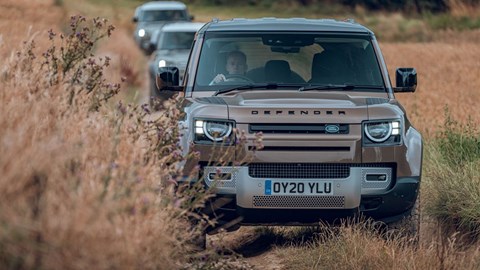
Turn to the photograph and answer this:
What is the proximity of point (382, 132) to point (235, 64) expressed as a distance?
6.00 feet

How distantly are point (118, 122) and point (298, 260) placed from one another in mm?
2045

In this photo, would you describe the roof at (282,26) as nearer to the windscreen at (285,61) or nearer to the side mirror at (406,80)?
the windscreen at (285,61)

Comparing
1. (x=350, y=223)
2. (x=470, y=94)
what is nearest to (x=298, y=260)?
(x=350, y=223)

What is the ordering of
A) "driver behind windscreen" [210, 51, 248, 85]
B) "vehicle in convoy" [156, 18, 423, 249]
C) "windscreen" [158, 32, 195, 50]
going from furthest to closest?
"windscreen" [158, 32, 195, 50] < "driver behind windscreen" [210, 51, 248, 85] < "vehicle in convoy" [156, 18, 423, 249]

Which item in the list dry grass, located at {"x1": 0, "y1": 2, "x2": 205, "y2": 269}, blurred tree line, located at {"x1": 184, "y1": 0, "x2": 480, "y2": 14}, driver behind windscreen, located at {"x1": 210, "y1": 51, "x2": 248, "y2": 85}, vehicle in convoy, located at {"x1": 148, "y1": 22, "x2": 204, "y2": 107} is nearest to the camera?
dry grass, located at {"x1": 0, "y1": 2, "x2": 205, "y2": 269}

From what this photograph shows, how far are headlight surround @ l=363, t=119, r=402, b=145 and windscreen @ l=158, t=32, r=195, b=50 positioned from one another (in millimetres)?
15588

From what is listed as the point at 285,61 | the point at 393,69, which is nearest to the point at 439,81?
the point at 393,69

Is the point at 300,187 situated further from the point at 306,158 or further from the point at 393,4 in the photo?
the point at 393,4

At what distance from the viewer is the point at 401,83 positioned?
10.7 metres

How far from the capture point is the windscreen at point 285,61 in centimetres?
1053

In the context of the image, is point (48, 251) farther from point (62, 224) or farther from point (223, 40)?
point (223, 40)

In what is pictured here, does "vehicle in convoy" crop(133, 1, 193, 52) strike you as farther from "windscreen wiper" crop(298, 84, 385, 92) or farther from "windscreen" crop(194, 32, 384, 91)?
"windscreen wiper" crop(298, 84, 385, 92)

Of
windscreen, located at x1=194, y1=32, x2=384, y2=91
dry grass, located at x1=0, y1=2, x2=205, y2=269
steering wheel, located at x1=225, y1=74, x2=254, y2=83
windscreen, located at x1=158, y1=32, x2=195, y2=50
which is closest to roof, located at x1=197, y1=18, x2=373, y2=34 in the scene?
windscreen, located at x1=194, y1=32, x2=384, y2=91

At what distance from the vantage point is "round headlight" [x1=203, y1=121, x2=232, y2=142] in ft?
29.3
